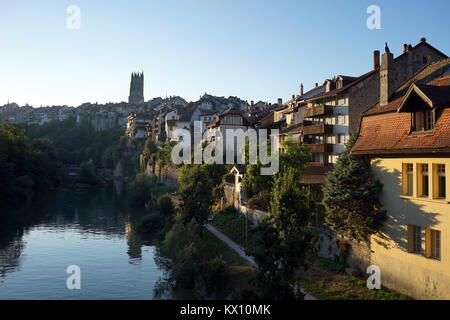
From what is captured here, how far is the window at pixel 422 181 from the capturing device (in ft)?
57.3

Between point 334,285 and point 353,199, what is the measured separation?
4.99 metres

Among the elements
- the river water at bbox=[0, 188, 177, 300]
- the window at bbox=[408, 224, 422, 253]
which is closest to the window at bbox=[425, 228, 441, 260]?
the window at bbox=[408, 224, 422, 253]

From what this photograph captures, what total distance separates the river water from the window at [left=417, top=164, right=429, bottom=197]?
17307 millimetres

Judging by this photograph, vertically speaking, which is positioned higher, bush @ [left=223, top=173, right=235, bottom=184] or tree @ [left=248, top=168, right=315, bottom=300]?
bush @ [left=223, top=173, right=235, bottom=184]

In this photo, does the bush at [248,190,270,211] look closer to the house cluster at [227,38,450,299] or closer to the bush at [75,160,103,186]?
the house cluster at [227,38,450,299]

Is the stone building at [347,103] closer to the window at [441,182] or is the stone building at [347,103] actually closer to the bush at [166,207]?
the window at [441,182]

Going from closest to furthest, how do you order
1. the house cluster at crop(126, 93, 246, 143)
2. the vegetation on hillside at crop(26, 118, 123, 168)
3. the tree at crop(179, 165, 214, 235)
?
the tree at crop(179, 165, 214, 235) → the house cluster at crop(126, 93, 246, 143) → the vegetation on hillside at crop(26, 118, 123, 168)

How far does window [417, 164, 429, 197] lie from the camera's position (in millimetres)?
17453

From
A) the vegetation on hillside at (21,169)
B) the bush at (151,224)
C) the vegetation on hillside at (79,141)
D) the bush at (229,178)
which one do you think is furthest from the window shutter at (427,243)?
the vegetation on hillside at (79,141)

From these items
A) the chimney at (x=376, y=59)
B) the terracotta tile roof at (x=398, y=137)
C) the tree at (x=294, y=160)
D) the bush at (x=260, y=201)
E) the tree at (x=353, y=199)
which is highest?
the chimney at (x=376, y=59)

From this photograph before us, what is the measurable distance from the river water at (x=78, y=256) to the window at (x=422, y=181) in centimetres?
1731

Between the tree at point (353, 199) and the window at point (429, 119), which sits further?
the tree at point (353, 199)
